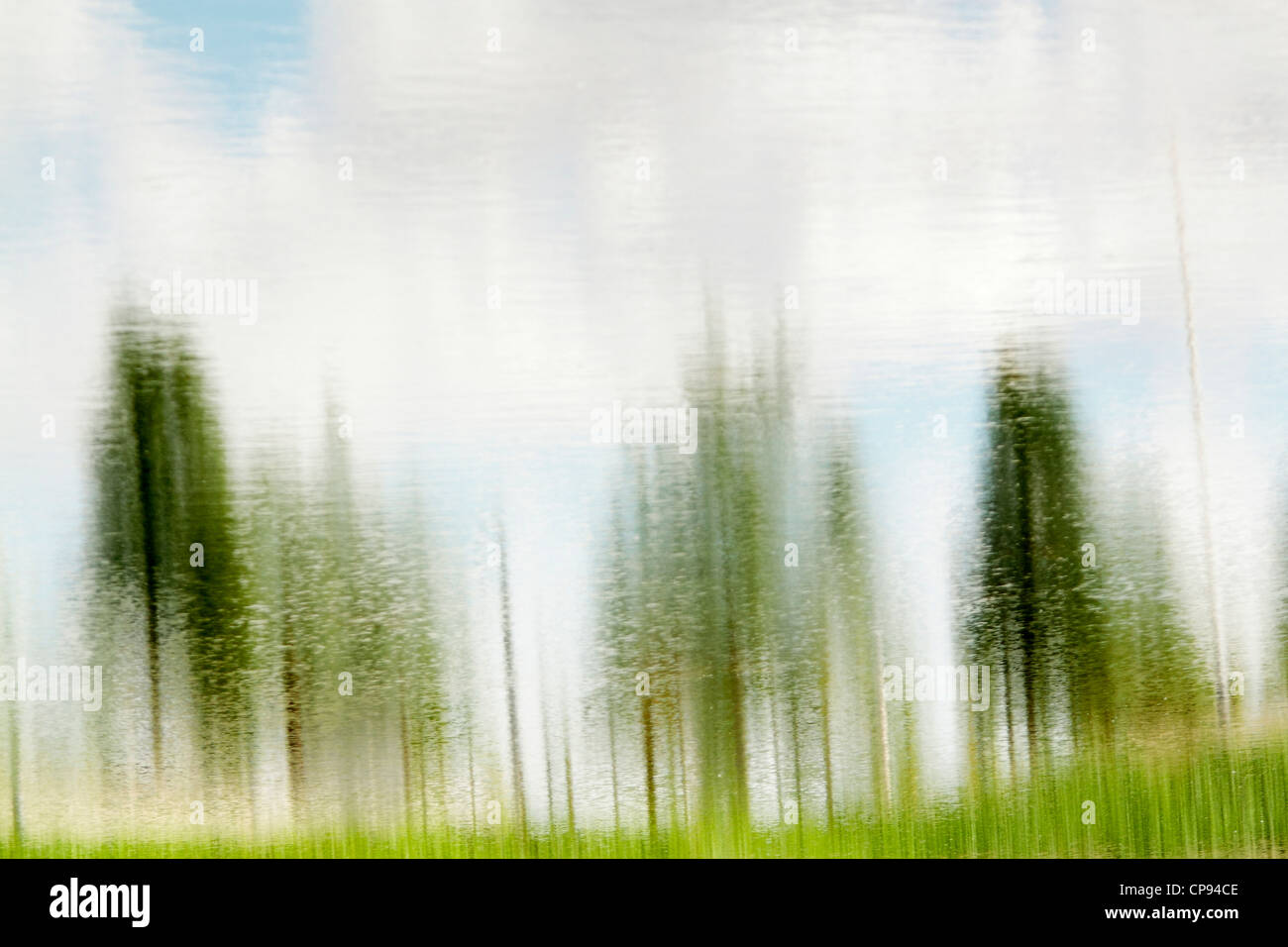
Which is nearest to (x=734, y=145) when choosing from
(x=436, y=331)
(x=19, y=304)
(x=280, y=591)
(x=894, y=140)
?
(x=894, y=140)

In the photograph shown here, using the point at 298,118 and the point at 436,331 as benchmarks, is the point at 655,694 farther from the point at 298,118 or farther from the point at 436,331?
the point at 298,118

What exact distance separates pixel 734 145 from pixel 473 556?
51.2 inches

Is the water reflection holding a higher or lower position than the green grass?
higher

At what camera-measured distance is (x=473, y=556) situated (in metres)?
2.81

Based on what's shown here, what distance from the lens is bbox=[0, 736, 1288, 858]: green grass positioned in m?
2.76

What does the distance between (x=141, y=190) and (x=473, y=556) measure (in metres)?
1.34

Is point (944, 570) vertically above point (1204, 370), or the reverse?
point (1204, 370)

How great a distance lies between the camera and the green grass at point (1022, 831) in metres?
2.76

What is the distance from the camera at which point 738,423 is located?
2811 millimetres

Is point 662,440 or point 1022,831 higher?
point 662,440

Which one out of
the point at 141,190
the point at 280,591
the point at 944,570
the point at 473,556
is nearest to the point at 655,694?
the point at 473,556

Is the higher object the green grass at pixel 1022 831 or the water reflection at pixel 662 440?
the water reflection at pixel 662 440

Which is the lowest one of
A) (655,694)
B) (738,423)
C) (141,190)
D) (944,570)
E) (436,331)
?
(655,694)

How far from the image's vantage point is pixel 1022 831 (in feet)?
9.09
